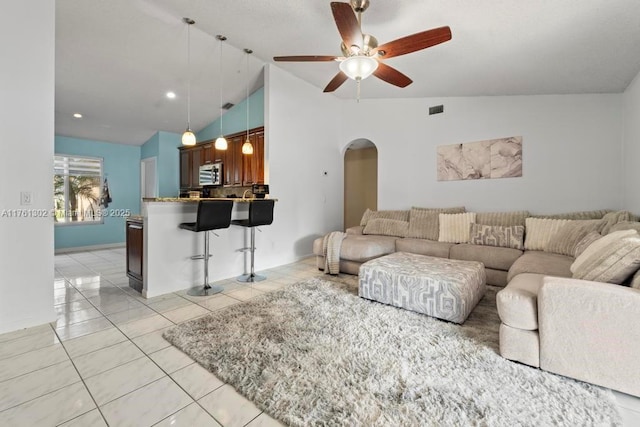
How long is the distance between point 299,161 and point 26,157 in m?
3.25

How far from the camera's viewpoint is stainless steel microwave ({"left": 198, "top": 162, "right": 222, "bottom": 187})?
566cm

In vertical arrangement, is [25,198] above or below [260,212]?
above

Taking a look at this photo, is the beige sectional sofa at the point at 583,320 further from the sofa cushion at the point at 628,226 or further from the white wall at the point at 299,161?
the white wall at the point at 299,161

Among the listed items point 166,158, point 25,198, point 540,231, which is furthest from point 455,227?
point 166,158

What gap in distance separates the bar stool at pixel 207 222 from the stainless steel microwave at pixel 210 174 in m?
2.53

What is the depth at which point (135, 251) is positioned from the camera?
3258mm

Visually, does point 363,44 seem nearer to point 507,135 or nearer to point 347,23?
point 347,23

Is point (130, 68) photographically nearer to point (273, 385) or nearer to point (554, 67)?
point (273, 385)

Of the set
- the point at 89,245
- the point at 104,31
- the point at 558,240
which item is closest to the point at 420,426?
the point at 558,240

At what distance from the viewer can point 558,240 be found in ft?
10.5

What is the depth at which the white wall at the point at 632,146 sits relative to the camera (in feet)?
9.61

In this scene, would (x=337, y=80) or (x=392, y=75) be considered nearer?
(x=392, y=75)

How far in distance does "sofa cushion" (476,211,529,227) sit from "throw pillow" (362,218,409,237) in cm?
107

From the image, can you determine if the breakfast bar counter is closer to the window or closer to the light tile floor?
the light tile floor
